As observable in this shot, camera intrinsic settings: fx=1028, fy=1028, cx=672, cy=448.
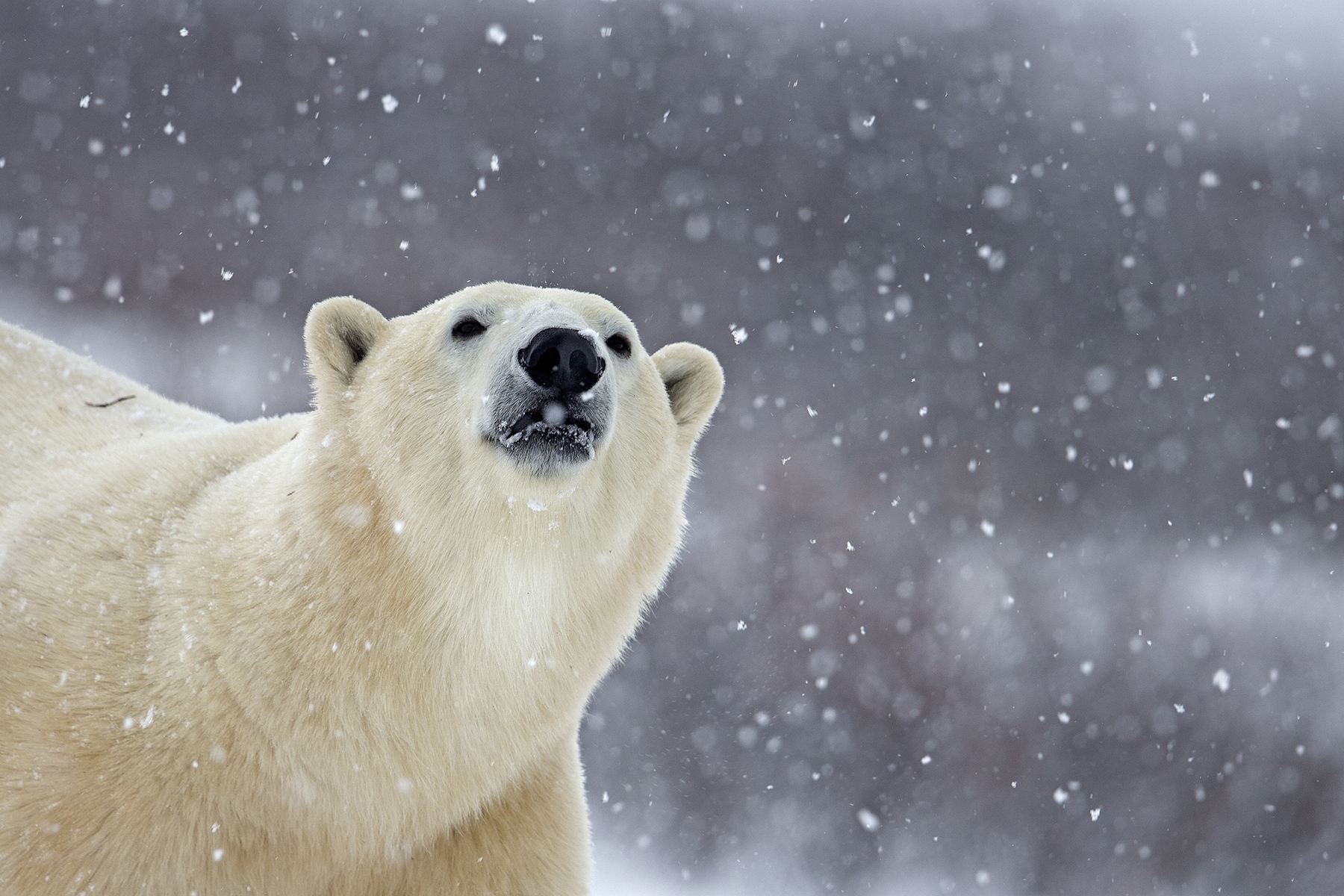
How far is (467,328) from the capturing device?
1.94m

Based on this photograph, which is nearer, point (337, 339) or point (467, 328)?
point (467, 328)

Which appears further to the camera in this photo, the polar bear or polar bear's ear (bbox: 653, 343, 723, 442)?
polar bear's ear (bbox: 653, 343, 723, 442)

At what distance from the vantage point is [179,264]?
5277mm

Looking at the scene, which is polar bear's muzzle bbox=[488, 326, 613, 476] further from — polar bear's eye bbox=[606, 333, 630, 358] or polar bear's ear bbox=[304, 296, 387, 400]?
polar bear's ear bbox=[304, 296, 387, 400]

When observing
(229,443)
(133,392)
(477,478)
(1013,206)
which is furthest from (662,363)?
(1013,206)

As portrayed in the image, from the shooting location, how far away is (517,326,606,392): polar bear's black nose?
1705 mm

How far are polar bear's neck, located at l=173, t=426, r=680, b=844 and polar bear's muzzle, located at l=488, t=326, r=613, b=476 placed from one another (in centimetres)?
12

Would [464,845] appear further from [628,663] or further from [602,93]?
[602,93]

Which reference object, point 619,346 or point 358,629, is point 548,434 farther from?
point 358,629

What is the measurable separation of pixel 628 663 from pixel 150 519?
12.3 feet

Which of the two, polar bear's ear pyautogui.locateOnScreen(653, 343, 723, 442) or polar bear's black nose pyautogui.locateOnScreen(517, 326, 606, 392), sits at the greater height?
polar bear's black nose pyautogui.locateOnScreen(517, 326, 606, 392)

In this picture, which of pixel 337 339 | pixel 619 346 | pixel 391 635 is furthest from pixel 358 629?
pixel 619 346

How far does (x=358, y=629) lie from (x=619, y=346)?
0.73 meters

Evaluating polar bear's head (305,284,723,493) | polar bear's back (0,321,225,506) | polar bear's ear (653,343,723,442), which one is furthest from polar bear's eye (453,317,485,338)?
polar bear's back (0,321,225,506)
